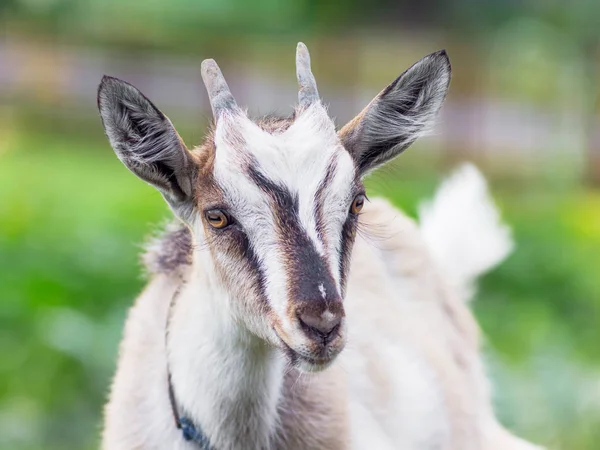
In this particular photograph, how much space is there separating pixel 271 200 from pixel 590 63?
1561cm

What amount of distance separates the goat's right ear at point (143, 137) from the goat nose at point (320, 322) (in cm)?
71

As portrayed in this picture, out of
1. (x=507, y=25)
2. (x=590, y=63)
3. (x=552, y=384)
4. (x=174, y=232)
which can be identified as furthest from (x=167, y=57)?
(x=174, y=232)

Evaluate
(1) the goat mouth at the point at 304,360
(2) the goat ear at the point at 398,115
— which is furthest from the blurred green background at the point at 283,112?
(1) the goat mouth at the point at 304,360

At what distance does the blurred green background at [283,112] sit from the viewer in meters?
7.58

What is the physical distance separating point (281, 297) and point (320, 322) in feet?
0.52

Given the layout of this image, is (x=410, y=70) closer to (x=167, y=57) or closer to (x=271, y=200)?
(x=271, y=200)

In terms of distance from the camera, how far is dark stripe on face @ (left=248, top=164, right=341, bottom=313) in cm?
327

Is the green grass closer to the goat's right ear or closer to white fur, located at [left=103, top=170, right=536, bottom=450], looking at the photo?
white fur, located at [left=103, top=170, right=536, bottom=450]

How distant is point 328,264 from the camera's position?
3352 millimetres

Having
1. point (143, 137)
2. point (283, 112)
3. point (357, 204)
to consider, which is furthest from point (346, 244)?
point (283, 112)

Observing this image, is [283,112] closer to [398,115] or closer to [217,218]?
[398,115]

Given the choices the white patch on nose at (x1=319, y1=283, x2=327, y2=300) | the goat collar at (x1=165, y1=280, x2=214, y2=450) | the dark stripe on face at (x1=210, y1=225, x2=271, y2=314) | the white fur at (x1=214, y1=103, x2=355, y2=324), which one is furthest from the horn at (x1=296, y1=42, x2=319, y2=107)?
the goat collar at (x1=165, y1=280, x2=214, y2=450)

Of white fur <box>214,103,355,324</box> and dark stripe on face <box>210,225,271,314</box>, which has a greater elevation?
white fur <box>214,103,355,324</box>

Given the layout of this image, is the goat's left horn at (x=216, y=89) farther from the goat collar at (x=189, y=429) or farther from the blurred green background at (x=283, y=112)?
the blurred green background at (x=283, y=112)
